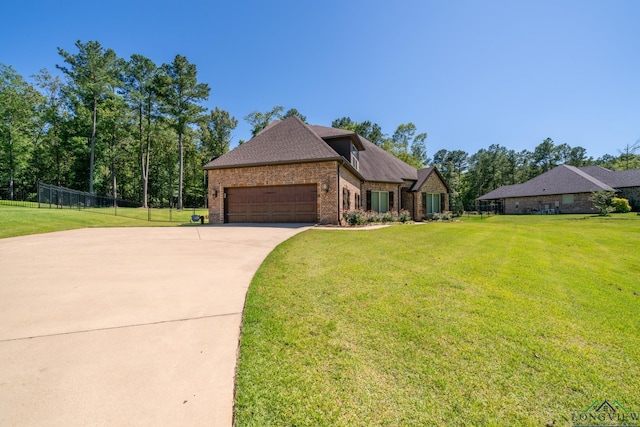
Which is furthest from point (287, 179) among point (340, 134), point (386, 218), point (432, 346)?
point (432, 346)

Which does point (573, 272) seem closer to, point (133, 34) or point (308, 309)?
point (308, 309)

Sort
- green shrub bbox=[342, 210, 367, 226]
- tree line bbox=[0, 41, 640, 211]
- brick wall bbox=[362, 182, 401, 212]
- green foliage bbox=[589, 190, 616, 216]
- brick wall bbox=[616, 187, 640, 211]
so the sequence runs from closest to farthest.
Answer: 1. green shrub bbox=[342, 210, 367, 226]
2. brick wall bbox=[362, 182, 401, 212]
3. green foliage bbox=[589, 190, 616, 216]
4. tree line bbox=[0, 41, 640, 211]
5. brick wall bbox=[616, 187, 640, 211]

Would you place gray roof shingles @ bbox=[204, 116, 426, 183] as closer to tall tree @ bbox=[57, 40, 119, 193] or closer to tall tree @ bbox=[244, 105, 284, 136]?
tall tree @ bbox=[244, 105, 284, 136]

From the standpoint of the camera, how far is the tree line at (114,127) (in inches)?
1180

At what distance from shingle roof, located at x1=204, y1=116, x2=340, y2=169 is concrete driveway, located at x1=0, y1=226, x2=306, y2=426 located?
9687mm

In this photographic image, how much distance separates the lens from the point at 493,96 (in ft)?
51.3

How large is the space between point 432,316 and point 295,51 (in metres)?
17.1

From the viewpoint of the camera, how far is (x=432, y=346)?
8.86 feet

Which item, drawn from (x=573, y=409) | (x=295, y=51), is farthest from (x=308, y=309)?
(x=295, y=51)

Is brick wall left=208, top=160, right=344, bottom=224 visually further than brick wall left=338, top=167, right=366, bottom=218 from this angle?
No

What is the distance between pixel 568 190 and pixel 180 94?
1856 inches

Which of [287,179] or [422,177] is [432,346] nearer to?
[287,179]

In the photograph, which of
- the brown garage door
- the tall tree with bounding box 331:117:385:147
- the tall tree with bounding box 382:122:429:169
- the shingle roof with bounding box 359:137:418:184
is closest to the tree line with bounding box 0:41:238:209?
the brown garage door

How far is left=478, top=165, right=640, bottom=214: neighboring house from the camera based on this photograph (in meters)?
31.0
